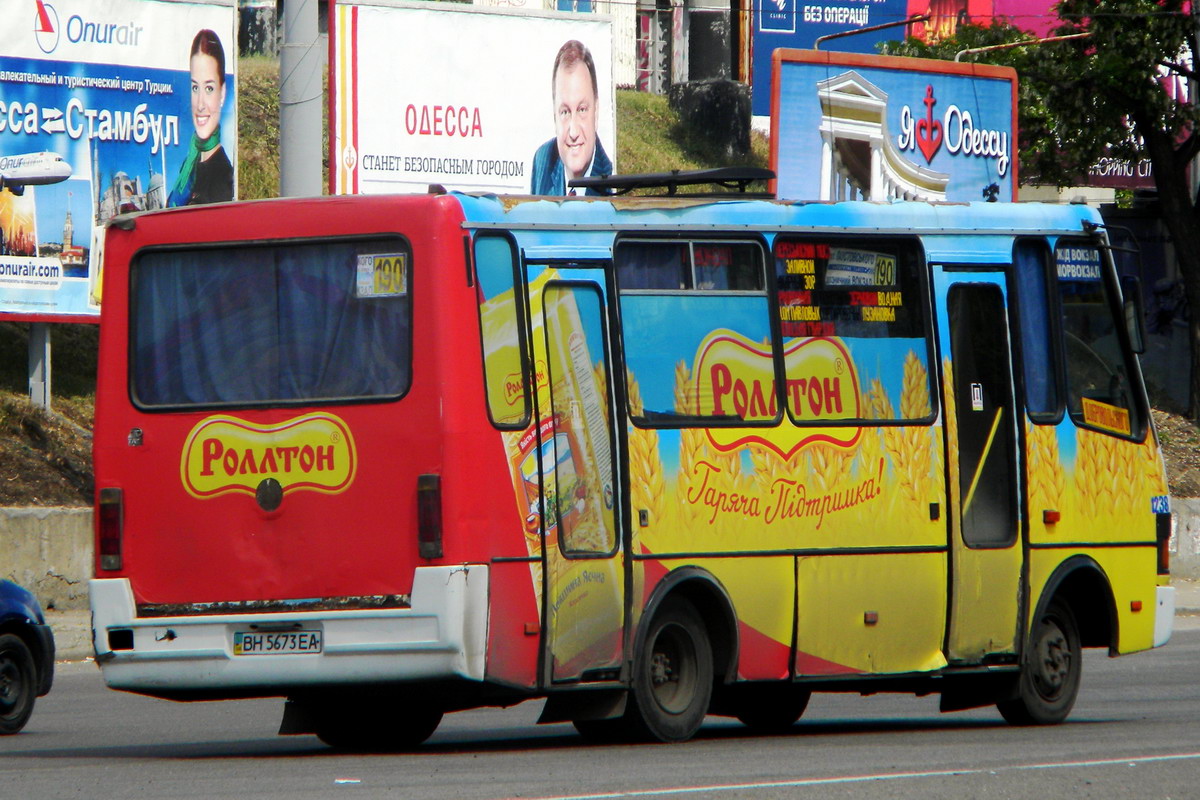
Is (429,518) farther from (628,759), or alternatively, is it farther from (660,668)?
(660,668)

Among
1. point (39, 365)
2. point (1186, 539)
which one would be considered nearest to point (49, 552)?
point (39, 365)

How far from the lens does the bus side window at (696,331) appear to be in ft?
35.6

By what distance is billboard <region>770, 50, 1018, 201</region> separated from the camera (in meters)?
28.8

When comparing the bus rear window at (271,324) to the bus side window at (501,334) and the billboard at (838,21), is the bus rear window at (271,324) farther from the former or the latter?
the billboard at (838,21)

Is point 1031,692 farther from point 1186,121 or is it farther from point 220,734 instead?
point 1186,121

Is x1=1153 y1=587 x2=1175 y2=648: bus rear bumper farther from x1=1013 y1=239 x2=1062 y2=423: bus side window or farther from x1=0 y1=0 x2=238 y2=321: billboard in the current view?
x1=0 y1=0 x2=238 y2=321: billboard

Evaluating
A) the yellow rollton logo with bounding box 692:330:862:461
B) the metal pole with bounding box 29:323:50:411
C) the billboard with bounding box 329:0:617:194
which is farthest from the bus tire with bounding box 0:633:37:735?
the billboard with bounding box 329:0:617:194

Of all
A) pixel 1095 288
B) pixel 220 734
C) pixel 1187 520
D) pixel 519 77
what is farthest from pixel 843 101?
pixel 220 734

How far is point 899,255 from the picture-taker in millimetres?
12086

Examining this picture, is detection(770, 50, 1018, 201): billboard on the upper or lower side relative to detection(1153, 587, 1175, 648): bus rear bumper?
upper

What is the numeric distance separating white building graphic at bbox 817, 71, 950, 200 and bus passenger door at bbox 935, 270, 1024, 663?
1630cm

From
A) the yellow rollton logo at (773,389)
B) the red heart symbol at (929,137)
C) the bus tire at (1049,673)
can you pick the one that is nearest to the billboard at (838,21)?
the red heart symbol at (929,137)

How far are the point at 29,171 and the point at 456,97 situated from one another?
18.7 feet

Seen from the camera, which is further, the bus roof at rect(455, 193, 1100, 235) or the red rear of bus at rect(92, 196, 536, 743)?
the bus roof at rect(455, 193, 1100, 235)
